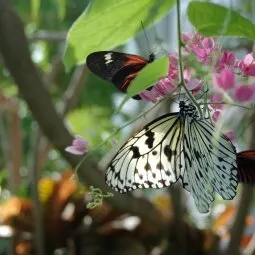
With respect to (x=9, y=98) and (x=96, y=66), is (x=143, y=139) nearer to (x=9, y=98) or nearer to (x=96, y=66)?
(x=96, y=66)

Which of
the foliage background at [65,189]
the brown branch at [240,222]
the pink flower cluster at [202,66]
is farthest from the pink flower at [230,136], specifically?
the brown branch at [240,222]

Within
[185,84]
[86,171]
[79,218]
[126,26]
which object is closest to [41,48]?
[79,218]

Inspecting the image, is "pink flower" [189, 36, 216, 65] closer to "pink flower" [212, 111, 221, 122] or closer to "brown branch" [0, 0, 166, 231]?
"pink flower" [212, 111, 221, 122]

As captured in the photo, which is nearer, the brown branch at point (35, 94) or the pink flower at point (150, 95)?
the pink flower at point (150, 95)

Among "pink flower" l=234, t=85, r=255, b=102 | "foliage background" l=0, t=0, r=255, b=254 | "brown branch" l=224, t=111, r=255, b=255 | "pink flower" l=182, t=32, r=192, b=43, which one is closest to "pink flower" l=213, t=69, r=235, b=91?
"pink flower" l=234, t=85, r=255, b=102

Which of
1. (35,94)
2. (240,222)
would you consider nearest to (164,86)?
(35,94)

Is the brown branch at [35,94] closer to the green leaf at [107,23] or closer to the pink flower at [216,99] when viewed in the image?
the green leaf at [107,23]
